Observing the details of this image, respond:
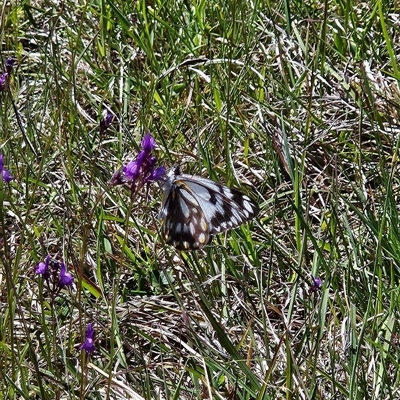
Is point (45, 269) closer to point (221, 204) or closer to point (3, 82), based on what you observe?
point (3, 82)

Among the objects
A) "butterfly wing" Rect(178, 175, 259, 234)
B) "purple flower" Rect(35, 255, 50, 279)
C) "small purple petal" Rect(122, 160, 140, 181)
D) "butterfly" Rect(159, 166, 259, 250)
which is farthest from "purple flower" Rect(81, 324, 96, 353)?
"butterfly wing" Rect(178, 175, 259, 234)

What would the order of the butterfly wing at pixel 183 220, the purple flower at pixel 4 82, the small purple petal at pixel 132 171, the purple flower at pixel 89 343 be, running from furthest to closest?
the butterfly wing at pixel 183 220, the purple flower at pixel 4 82, the purple flower at pixel 89 343, the small purple petal at pixel 132 171

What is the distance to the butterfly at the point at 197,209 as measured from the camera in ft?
7.47

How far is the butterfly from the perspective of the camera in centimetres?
228

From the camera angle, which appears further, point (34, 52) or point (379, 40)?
point (34, 52)

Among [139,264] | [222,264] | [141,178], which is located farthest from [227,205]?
[141,178]

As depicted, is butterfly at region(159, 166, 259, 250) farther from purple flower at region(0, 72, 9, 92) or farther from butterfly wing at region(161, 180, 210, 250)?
purple flower at region(0, 72, 9, 92)

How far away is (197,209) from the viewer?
8.12 feet

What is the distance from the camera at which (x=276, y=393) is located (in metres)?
1.77

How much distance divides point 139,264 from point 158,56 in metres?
1.20

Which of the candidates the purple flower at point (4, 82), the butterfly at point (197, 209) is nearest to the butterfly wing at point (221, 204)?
the butterfly at point (197, 209)

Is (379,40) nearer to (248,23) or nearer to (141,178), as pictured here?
(248,23)

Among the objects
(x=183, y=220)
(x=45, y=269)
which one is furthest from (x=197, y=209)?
(x=45, y=269)

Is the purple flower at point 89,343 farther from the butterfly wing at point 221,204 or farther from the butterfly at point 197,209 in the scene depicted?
the butterfly wing at point 221,204
